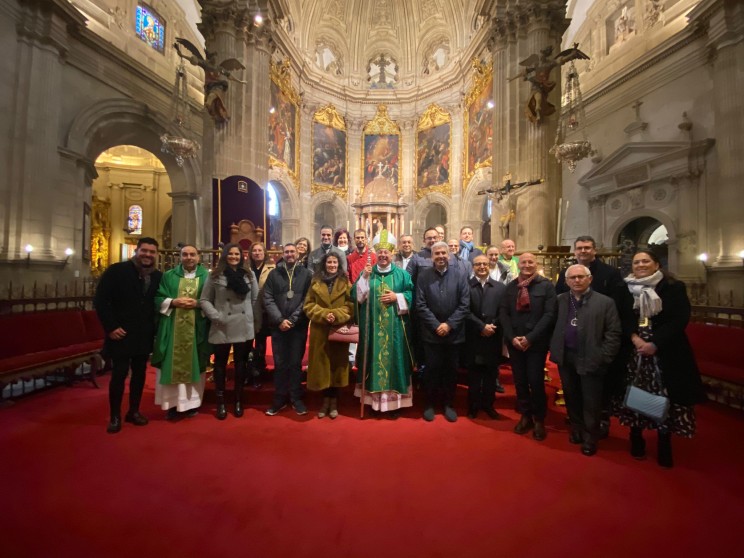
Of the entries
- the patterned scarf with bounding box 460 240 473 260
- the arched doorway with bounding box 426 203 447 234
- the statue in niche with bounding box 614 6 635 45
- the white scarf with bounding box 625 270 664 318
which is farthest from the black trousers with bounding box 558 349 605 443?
the arched doorway with bounding box 426 203 447 234

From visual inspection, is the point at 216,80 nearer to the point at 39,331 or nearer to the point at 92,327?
the point at 92,327

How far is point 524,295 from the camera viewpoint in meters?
3.51

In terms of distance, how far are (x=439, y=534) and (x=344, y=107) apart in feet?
70.8

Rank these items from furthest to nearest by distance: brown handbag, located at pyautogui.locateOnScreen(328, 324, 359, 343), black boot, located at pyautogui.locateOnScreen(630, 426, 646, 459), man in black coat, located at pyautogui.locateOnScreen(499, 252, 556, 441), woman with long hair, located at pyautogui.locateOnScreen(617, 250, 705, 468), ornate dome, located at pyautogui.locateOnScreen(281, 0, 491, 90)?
ornate dome, located at pyautogui.locateOnScreen(281, 0, 491, 90) → brown handbag, located at pyautogui.locateOnScreen(328, 324, 359, 343) → man in black coat, located at pyautogui.locateOnScreen(499, 252, 556, 441) → black boot, located at pyautogui.locateOnScreen(630, 426, 646, 459) → woman with long hair, located at pyautogui.locateOnScreen(617, 250, 705, 468)

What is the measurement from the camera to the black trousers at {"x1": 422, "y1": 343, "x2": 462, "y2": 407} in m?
3.86

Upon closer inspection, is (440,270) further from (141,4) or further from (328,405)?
(141,4)

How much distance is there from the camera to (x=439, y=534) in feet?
7.12

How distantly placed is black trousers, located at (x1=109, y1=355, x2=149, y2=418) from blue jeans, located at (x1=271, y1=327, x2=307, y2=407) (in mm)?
1277

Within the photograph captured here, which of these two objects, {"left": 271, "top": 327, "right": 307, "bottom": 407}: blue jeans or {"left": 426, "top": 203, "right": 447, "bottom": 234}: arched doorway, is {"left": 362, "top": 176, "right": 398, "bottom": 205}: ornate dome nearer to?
{"left": 426, "top": 203, "right": 447, "bottom": 234}: arched doorway

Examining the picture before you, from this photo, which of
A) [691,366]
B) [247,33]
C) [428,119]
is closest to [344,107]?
[428,119]

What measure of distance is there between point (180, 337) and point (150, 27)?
611 inches

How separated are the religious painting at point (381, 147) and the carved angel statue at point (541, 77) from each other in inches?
402

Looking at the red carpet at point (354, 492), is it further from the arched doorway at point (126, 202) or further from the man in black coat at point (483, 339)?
the arched doorway at point (126, 202)

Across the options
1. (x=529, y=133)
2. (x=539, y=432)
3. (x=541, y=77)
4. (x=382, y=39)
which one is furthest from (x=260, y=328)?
(x=382, y=39)
